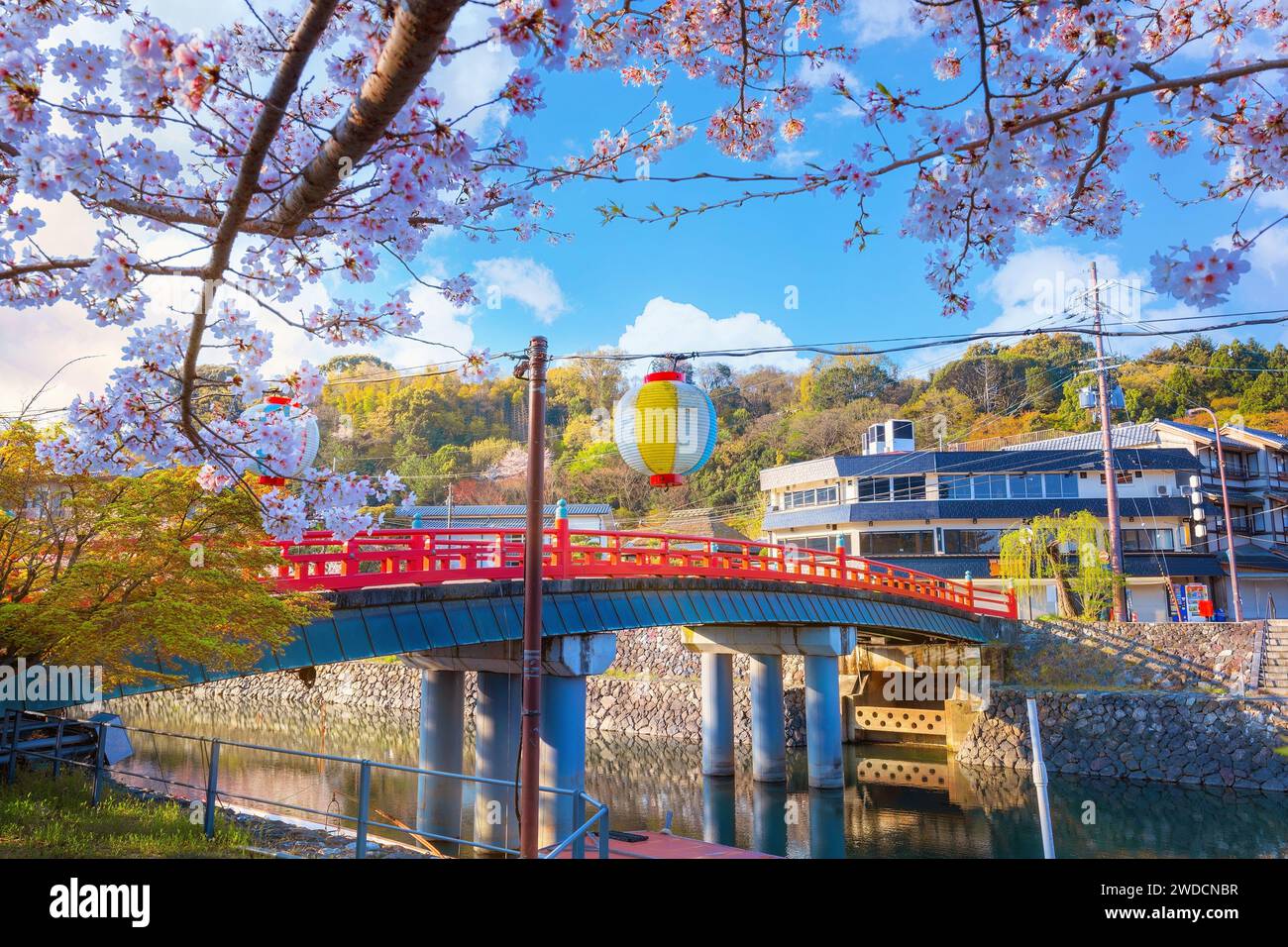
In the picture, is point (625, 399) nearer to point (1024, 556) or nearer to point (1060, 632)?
point (1060, 632)

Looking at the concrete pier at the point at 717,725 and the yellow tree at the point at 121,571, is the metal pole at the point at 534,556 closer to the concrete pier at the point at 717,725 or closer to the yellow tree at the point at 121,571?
the yellow tree at the point at 121,571

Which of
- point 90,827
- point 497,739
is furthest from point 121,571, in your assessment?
point 497,739

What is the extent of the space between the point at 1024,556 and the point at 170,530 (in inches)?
1115

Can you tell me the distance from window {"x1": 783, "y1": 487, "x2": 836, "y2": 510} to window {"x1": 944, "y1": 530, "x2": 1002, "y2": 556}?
5.78 metres

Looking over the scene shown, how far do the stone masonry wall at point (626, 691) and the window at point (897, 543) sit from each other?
8633mm

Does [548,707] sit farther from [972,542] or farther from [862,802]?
[972,542]

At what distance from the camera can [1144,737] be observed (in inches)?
863

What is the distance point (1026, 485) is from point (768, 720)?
66.2 feet

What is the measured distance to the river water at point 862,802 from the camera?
16766mm

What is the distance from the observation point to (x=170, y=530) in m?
8.65

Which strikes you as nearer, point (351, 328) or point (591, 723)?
point (351, 328)

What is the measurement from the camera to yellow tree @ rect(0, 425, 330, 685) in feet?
25.9

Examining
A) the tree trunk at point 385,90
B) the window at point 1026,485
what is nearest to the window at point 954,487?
the window at point 1026,485
